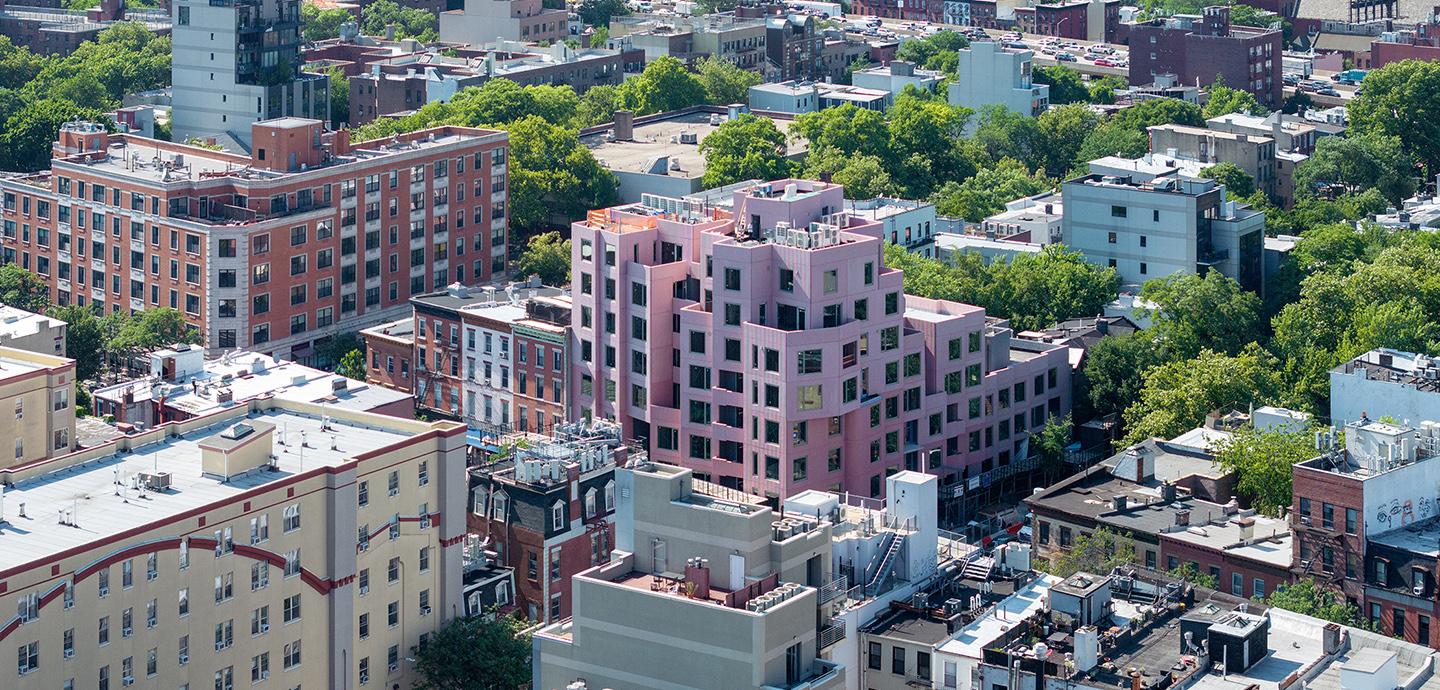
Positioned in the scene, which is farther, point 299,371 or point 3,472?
point 299,371

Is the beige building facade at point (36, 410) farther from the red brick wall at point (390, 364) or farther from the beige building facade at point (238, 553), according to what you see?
the red brick wall at point (390, 364)

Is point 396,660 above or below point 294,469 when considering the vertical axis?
below

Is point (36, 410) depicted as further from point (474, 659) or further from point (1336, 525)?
point (1336, 525)

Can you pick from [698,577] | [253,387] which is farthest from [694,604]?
[253,387]

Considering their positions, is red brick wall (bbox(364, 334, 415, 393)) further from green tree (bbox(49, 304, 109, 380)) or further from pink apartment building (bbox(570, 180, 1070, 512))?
green tree (bbox(49, 304, 109, 380))

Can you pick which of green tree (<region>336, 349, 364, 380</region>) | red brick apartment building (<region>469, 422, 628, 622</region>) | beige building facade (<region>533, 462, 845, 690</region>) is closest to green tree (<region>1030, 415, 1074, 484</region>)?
red brick apartment building (<region>469, 422, 628, 622</region>)

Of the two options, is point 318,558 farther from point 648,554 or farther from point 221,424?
point 648,554

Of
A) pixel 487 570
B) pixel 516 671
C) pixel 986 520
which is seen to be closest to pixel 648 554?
pixel 516 671
